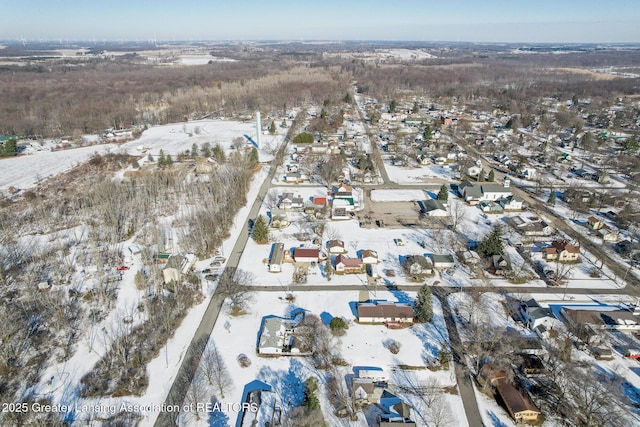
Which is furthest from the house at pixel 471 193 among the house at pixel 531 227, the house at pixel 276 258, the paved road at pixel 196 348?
the paved road at pixel 196 348

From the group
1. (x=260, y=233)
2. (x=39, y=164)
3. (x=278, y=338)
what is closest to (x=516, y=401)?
(x=278, y=338)

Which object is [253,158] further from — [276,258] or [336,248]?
[276,258]

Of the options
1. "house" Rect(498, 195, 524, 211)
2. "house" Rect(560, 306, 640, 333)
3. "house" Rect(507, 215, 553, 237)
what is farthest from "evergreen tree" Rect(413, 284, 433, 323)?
"house" Rect(498, 195, 524, 211)

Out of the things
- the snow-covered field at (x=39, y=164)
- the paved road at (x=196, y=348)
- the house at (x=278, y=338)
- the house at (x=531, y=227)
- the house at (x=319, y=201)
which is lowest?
the snow-covered field at (x=39, y=164)

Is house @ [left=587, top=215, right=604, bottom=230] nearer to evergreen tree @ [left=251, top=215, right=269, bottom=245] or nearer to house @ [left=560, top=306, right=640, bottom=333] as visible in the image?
house @ [left=560, top=306, right=640, bottom=333]

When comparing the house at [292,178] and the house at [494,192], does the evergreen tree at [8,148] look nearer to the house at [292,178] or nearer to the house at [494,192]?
the house at [292,178]

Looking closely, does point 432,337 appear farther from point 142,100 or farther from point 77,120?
point 142,100

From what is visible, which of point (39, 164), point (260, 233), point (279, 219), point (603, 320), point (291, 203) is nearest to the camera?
point (603, 320)
